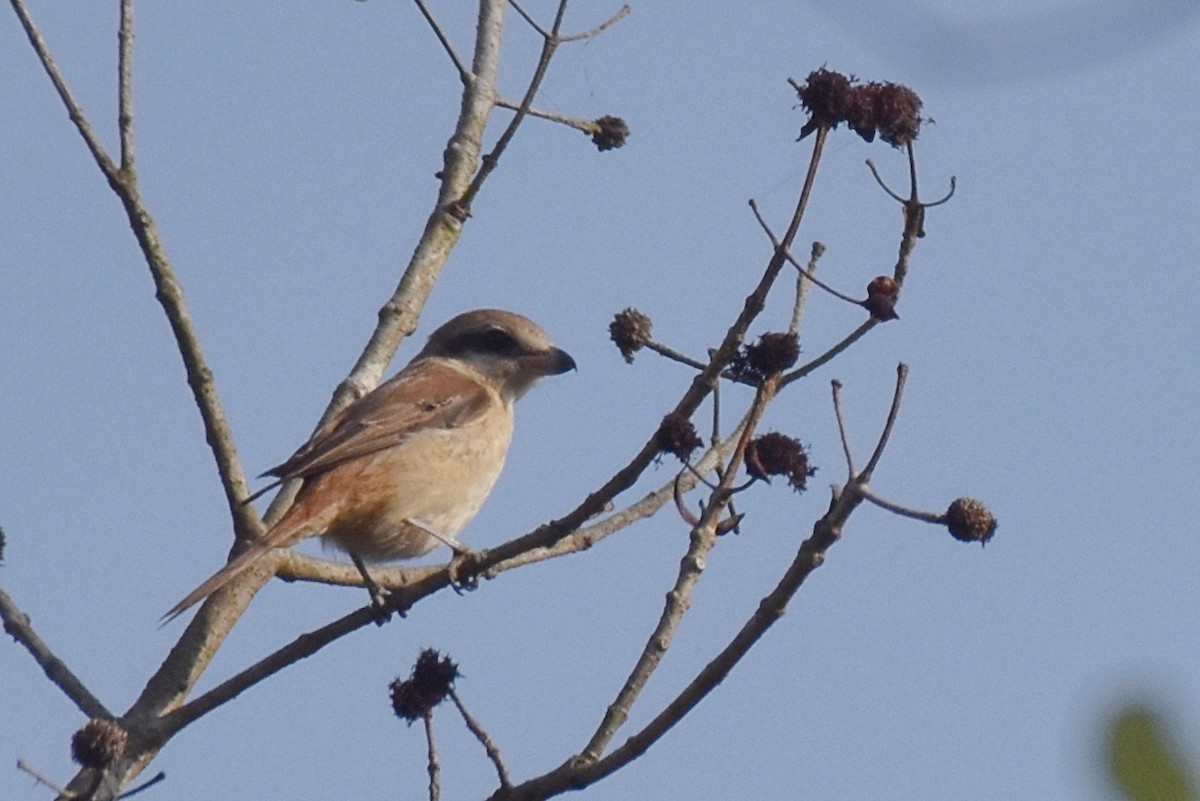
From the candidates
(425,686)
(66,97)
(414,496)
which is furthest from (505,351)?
(425,686)

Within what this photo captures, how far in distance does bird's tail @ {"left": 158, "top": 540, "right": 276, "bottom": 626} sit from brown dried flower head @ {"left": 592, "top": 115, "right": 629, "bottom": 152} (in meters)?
2.00

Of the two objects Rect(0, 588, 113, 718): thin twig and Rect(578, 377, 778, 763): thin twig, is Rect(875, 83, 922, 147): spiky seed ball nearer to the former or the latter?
Rect(578, 377, 778, 763): thin twig

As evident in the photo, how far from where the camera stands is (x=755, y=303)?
10.7 feet

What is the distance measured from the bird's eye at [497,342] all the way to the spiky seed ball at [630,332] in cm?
320

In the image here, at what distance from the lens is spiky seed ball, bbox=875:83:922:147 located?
142 inches

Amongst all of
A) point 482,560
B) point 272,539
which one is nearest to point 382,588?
point 272,539

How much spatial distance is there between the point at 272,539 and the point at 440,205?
4.76 feet

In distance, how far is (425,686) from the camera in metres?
3.71

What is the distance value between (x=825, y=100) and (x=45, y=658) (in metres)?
2.38

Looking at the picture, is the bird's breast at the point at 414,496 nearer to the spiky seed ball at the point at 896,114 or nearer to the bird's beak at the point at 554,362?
the bird's beak at the point at 554,362

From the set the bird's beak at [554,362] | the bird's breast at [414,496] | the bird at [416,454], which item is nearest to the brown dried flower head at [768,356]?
the bird at [416,454]

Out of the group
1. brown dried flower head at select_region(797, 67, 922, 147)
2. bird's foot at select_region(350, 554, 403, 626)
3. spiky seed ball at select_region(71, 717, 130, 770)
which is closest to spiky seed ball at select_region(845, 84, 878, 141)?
brown dried flower head at select_region(797, 67, 922, 147)

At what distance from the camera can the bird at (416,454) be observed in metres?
5.67

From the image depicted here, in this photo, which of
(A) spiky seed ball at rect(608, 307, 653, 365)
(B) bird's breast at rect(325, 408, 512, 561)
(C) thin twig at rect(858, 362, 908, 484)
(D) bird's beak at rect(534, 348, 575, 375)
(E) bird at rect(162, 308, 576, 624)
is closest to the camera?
(C) thin twig at rect(858, 362, 908, 484)
